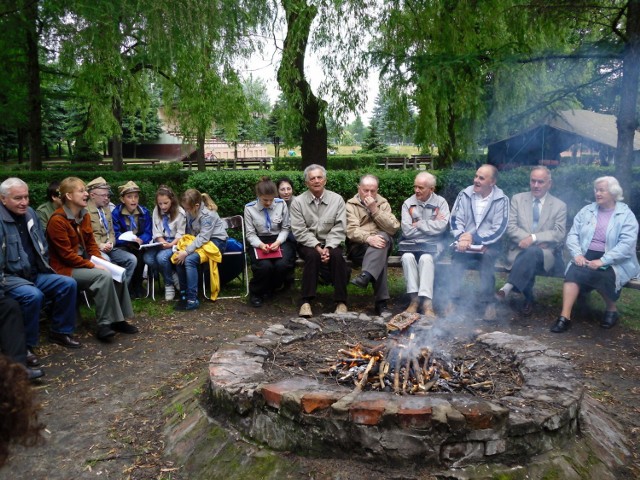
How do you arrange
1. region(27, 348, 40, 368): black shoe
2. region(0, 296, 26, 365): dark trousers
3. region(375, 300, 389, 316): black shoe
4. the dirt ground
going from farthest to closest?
1. region(375, 300, 389, 316): black shoe
2. region(27, 348, 40, 368): black shoe
3. region(0, 296, 26, 365): dark trousers
4. the dirt ground

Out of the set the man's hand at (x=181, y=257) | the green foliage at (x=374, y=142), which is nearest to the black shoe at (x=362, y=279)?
the man's hand at (x=181, y=257)

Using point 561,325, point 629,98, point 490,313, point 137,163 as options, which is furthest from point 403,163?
point 561,325

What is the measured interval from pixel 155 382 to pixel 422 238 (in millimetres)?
3076

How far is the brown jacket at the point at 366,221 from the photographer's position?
6.02m

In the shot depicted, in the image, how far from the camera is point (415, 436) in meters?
2.87

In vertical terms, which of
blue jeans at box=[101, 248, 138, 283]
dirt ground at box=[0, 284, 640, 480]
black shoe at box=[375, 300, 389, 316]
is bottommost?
dirt ground at box=[0, 284, 640, 480]

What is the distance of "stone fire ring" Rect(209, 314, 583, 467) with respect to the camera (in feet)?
9.43

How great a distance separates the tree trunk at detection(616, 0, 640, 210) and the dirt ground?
6.12 ft

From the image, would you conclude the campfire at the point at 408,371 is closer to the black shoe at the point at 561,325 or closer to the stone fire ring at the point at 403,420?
the stone fire ring at the point at 403,420

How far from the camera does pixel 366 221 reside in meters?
6.21

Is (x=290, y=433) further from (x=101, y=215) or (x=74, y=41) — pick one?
(x=74, y=41)

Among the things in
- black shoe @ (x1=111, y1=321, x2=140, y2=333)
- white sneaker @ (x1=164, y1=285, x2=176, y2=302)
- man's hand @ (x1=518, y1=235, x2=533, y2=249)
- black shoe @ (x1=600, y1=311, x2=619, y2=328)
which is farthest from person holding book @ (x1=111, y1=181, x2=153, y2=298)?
black shoe @ (x1=600, y1=311, x2=619, y2=328)

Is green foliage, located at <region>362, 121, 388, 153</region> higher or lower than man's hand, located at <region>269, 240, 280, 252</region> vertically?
higher

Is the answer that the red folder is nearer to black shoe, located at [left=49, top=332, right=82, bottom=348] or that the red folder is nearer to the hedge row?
the hedge row
